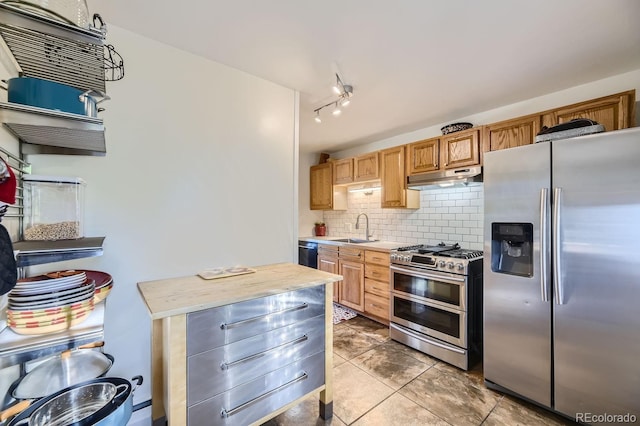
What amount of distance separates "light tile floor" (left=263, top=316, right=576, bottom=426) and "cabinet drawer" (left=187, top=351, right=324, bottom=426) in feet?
1.11

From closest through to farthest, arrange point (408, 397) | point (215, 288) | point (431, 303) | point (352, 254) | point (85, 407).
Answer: point (85, 407) → point (215, 288) → point (408, 397) → point (431, 303) → point (352, 254)

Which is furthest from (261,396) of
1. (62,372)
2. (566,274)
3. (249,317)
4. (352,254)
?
(352,254)

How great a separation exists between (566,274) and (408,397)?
140cm

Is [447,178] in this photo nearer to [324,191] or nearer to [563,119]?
[563,119]

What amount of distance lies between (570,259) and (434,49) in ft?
5.46

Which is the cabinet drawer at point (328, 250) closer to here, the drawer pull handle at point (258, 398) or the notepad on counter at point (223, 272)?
the notepad on counter at point (223, 272)

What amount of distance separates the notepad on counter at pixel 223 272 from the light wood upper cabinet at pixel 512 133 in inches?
100

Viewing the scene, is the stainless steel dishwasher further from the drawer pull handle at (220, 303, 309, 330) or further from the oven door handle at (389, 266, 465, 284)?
the drawer pull handle at (220, 303, 309, 330)

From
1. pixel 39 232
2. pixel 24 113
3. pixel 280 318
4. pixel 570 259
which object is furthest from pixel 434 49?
pixel 39 232

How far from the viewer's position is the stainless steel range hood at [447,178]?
8.79ft

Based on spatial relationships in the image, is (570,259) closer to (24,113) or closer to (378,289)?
(378,289)

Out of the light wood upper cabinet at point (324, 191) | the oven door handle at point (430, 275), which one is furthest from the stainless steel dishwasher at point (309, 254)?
the oven door handle at point (430, 275)

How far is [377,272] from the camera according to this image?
129 inches

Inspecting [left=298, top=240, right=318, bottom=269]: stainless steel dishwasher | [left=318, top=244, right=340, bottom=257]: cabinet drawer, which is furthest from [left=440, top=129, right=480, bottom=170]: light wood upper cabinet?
[left=298, top=240, right=318, bottom=269]: stainless steel dishwasher
